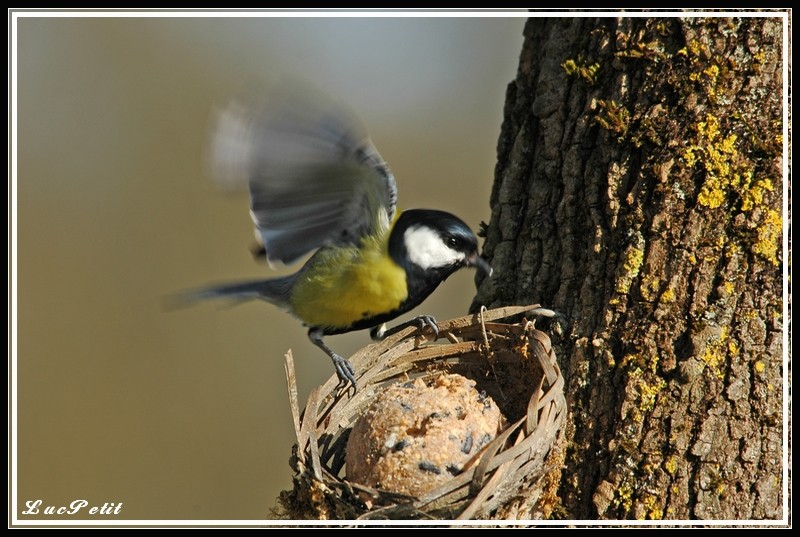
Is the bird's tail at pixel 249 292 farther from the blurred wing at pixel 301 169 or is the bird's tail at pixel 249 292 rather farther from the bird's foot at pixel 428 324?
the bird's foot at pixel 428 324

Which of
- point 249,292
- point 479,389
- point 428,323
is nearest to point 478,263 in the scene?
point 428,323

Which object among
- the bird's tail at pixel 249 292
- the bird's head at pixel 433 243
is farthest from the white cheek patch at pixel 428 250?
the bird's tail at pixel 249 292

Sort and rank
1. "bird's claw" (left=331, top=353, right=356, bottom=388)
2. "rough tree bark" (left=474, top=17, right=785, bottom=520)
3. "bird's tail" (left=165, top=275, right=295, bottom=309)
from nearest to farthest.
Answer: "rough tree bark" (left=474, top=17, right=785, bottom=520) → "bird's claw" (left=331, top=353, right=356, bottom=388) → "bird's tail" (left=165, top=275, right=295, bottom=309)

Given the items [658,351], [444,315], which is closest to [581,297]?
[658,351]

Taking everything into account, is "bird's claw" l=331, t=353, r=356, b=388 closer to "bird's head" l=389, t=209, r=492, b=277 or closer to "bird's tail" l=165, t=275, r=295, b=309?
"bird's head" l=389, t=209, r=492, b=277

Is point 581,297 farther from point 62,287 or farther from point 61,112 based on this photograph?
point 61,112
